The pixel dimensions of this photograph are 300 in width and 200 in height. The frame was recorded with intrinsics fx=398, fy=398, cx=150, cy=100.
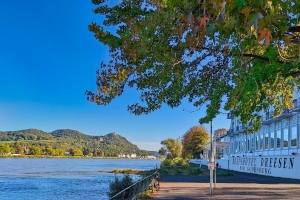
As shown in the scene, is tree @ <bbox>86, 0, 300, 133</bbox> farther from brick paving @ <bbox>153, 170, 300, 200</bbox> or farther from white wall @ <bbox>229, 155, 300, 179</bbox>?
white wall @ <bbox>229, 155, 300, 179</bbox>

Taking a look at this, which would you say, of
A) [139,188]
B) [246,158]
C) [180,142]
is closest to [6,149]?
[180,142]

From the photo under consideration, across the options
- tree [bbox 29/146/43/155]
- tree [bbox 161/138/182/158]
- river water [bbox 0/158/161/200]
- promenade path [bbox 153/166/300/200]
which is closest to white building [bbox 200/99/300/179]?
promenade path [bbox 153/166/300/200]

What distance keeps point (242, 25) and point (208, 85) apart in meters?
8.30

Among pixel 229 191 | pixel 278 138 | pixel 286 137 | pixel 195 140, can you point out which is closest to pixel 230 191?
pixel 229 191

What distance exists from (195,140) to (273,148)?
50.9 m

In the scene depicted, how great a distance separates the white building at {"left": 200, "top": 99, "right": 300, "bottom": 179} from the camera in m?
40.5

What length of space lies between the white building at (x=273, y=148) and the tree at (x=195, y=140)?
91.0 feet

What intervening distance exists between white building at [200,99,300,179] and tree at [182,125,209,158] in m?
27.7

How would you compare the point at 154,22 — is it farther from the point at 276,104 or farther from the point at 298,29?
the point at 276,104

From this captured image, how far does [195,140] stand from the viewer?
9956 cm

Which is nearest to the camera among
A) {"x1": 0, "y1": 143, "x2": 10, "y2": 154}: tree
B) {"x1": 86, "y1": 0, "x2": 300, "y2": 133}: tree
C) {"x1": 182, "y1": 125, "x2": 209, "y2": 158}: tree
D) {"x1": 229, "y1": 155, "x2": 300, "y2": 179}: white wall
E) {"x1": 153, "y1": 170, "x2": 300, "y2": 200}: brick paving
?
{"x1": 86, "y1": 0, "x2": 300, "y2": 133}: tree

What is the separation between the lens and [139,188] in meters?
15.4

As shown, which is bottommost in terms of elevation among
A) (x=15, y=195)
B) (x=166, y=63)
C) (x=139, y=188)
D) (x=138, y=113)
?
(x=15, y=195)

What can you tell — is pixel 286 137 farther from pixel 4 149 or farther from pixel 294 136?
pixel 4 149
